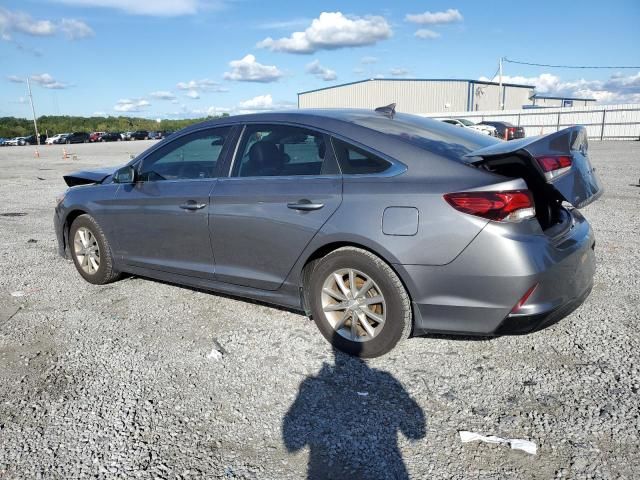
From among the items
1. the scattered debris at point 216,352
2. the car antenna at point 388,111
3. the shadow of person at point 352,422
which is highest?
the car antenna at point 388,111

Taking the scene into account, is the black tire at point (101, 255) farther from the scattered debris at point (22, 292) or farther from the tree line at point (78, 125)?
the tree line at point (78, 125)

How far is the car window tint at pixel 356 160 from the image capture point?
3.39m

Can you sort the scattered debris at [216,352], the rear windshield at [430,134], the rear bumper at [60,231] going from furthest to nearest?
the rear bumper at [60,231], the scattered debris at [216,352], the rear windshield at [430,134]

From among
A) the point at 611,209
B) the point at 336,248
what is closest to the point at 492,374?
the point at 336,248

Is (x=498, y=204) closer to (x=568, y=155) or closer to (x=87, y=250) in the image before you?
(x=568, y=155)

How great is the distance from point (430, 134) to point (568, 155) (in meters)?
0.97

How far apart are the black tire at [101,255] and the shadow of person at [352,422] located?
2.71m

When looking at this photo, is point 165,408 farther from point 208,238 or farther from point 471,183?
point 471,183

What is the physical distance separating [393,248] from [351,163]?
2.25ft

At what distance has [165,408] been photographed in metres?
2.99

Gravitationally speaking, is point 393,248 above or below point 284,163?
below

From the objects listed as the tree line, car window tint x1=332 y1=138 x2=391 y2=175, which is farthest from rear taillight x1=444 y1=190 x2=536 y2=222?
the tree line

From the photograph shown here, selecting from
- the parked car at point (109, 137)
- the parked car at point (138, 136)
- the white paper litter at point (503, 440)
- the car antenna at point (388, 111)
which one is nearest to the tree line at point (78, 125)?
the parked car at point (138, 136)

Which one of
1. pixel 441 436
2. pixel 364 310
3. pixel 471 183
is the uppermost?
pixel 471 183
